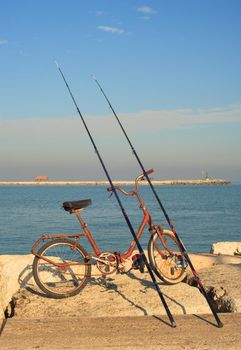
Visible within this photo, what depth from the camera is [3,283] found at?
6.89 meters

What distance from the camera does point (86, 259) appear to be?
7320 mm

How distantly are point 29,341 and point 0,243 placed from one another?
1129 inches

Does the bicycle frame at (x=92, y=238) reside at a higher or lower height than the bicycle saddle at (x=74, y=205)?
lower

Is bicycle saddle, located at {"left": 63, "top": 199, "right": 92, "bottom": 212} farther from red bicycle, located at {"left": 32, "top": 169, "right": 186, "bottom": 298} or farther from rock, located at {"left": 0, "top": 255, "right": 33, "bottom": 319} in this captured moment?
rock, located at {"left": 0, "top": 255, "right": 33, "bottom": 319}

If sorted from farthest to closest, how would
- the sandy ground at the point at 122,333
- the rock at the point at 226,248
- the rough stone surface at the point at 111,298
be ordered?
the rock at the point at 226,248 → the rough stone surface at the point at 111,298 → the sandy ground at the point at 122,333

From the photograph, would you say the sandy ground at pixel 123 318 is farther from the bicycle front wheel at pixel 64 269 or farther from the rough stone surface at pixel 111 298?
the bicycle front wheel at pixel 64 269

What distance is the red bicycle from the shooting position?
7.22 metres

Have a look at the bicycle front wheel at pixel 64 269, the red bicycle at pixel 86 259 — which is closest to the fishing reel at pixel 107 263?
the red bicycle at pixel 86 259

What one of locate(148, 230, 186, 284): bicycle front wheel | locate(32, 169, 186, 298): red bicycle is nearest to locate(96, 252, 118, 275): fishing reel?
locate(32, 169, 186, 298): red bicycle

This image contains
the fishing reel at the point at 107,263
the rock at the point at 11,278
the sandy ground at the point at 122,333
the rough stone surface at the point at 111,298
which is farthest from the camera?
the fishing reel at the point at 107,263

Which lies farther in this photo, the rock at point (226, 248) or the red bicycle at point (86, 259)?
the rock at point (226, 248)

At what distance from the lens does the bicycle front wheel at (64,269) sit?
23.5 feet

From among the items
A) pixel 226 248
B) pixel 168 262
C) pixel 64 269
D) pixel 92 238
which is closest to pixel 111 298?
pixel 64 269

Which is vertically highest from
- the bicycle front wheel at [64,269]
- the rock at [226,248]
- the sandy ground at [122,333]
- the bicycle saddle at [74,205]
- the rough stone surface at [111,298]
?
the rock at [226,248]
